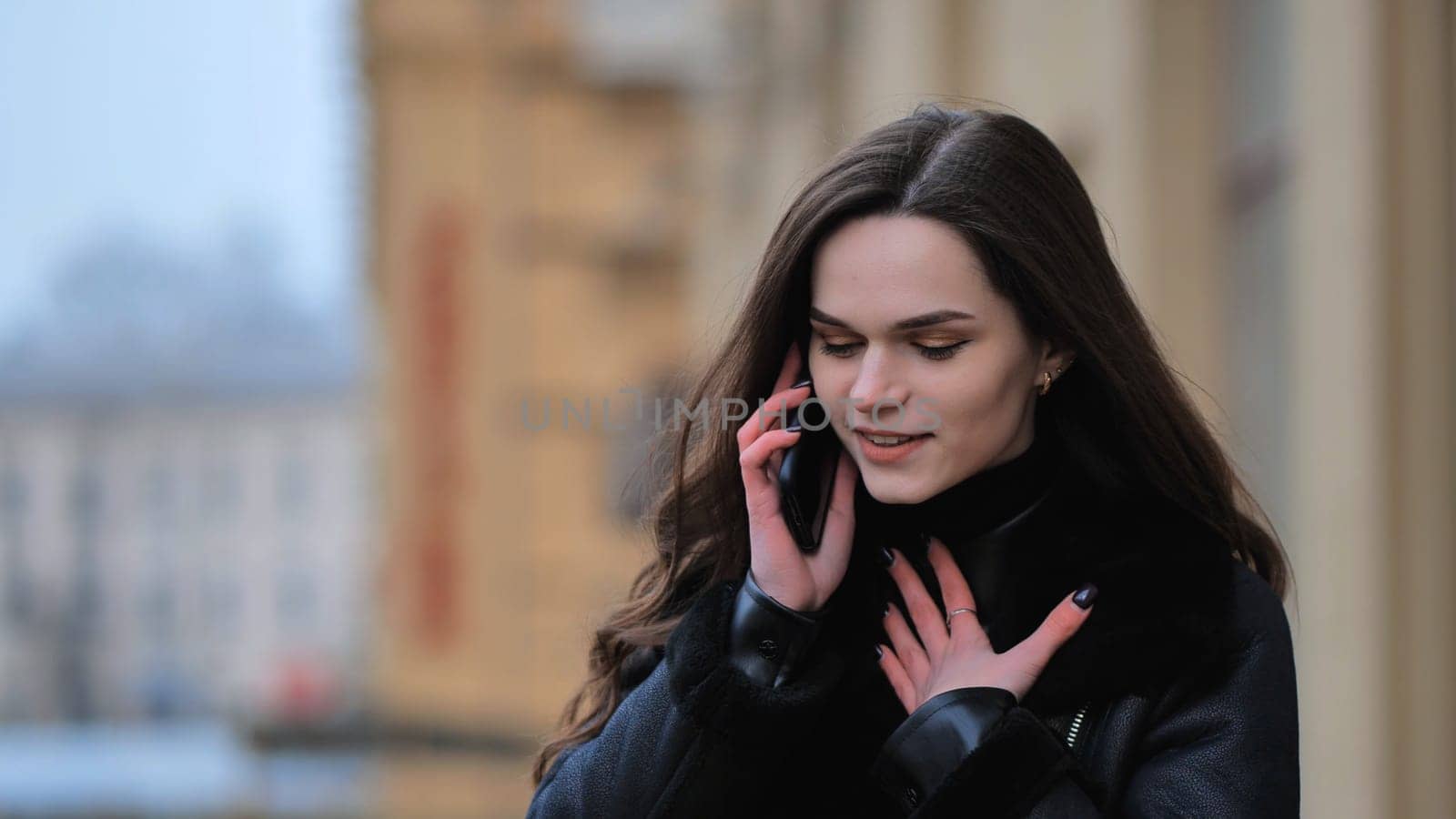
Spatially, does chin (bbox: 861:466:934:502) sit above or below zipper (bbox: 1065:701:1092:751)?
above

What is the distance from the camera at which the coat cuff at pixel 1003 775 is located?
1879 mm

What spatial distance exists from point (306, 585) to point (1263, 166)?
242 ft

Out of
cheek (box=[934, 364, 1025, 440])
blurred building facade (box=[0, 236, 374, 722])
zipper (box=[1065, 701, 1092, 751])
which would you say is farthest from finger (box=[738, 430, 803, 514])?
blurred building facade (box=[0, 236, 374, 722])

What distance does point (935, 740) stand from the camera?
75.7 inches

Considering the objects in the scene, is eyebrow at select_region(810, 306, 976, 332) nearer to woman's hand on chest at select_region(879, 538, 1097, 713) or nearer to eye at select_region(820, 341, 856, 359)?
eye at select_region(820, 341, 856, 359)

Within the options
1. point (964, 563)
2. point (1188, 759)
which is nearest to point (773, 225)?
point (964, 563)

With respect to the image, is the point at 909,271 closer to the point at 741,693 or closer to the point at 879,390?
the point at 879,390

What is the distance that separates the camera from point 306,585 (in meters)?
75.4

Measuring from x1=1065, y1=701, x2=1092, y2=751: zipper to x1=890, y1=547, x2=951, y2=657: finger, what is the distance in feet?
0.59

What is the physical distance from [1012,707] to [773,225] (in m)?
0.74

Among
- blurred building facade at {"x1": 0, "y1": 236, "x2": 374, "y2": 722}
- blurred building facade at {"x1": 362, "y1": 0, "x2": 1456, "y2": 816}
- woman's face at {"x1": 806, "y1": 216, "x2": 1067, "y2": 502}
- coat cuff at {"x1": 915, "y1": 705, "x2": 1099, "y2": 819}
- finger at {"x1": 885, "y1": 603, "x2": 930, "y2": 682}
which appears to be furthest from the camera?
blurred building facade at {"x1": 0, "y1": 236, "x2": 374, "y2": 722}

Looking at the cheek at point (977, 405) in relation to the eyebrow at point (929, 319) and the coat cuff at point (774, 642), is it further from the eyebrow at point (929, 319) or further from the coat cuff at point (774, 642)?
the coat cuff at point (774, 642)

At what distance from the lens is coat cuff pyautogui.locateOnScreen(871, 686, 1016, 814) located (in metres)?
1.90

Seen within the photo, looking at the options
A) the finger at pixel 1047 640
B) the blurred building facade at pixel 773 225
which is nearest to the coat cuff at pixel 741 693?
the finger at pixel 1047 640
